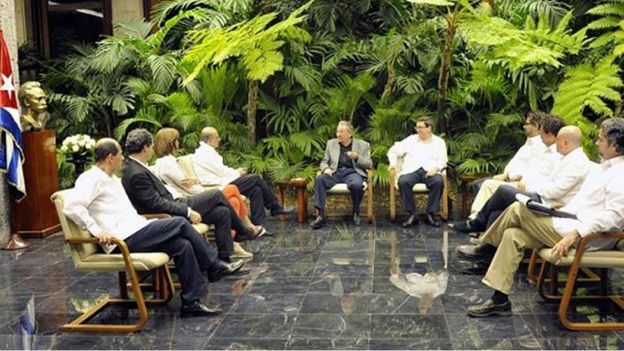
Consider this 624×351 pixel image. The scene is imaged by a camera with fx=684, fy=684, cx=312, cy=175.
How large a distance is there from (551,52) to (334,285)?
13.8ft

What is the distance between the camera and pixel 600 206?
406 cm

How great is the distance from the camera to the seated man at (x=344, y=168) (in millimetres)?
7520

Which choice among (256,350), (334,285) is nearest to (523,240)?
(334,285)

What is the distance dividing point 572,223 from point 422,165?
3.53 meters

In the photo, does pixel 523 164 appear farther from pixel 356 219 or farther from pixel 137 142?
pixel 137 142

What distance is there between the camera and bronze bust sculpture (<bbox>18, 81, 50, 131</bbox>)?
718 cm

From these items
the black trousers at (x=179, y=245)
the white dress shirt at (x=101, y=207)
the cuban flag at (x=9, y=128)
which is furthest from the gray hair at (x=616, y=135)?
the cuban flag at (x=9, y=128)

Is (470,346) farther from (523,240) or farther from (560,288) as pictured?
(560,288)

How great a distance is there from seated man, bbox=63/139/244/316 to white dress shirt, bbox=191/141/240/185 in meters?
2.44

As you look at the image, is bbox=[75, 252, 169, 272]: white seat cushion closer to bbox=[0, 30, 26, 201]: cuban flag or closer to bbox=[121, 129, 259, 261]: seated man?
bbox=[121, 129, 259, 261]: seated man

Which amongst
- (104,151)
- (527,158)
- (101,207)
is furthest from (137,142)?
(527,158)

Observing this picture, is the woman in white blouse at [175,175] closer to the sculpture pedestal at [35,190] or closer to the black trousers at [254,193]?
the black trousers at [254,193]

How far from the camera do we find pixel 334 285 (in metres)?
5.12

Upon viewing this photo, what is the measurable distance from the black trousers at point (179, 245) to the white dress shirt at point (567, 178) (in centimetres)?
256
